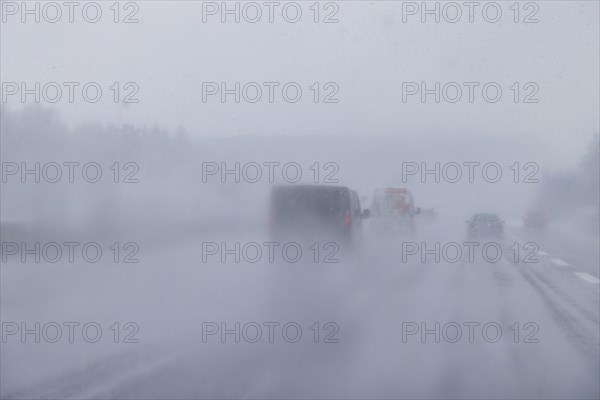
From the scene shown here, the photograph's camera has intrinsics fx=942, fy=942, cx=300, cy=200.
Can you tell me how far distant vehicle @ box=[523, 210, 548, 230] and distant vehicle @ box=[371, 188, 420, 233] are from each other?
2739mm

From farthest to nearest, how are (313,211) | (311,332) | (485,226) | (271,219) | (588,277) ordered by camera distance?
(485,226) < (588,277) < (313,211) < (271,219) < (311,332)

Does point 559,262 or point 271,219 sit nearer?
point 271,219

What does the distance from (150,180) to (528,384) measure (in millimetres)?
9196

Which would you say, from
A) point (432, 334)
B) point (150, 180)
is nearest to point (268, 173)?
point (150, 180)

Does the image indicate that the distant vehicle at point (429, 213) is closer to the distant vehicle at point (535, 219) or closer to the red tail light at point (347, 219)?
the red tail light at point (347, 219)

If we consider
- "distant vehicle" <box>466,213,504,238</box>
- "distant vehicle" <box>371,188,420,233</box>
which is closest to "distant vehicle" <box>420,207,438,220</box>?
"distant vehicle" <box>371,188,420,233</box>

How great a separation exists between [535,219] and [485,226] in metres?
1.66

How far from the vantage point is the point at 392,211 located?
78.3 ft

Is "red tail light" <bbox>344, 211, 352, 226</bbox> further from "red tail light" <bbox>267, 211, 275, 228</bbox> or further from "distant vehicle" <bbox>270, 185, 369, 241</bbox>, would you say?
"red tail light" <bbox>267, 211, 275, 228</bbox>

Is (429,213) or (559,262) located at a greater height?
(429,213)

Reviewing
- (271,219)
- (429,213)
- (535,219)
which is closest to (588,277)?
(429,213)

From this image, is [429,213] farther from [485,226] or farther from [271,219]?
[271,219]

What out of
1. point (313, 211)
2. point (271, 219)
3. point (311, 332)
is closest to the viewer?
point (311, 332)

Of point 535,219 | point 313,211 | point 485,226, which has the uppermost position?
point 313,211
